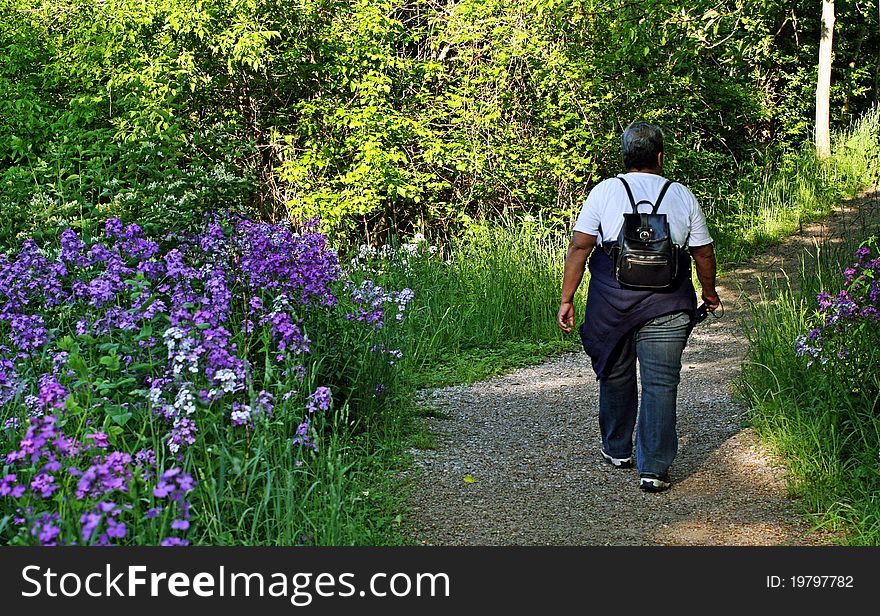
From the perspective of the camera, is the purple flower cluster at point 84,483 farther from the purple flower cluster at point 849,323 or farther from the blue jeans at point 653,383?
the purple flower cluster at point 849,323

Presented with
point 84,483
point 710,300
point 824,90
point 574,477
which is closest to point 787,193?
point 824,90

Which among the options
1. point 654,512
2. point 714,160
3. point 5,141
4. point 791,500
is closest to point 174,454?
point 654,512

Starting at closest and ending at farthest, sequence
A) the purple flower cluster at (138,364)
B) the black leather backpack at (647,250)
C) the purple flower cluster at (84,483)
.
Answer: the purple flower cluster at (84,483) → the purple flower cluster at (138,364) → the black leather backpack at (647,250)

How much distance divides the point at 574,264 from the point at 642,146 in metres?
0.64

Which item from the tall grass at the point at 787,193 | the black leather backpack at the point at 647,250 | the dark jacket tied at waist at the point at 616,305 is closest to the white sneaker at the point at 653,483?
the dark jacket tied at waist at the point at 616,305

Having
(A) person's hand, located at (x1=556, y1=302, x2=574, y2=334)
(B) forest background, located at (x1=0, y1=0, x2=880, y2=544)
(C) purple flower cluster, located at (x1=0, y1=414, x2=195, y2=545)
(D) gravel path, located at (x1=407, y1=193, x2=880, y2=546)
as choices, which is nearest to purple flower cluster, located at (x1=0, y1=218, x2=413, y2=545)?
(C) purple flower cluster, located at (x1=0, y1=414, x2=195, y2=545)

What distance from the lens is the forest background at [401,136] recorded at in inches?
281

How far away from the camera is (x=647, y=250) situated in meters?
4.60

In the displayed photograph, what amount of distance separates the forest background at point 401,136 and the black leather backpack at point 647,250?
166cm

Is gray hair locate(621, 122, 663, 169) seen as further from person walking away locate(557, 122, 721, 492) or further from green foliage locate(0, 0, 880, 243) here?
green foliage locate(0, 0, 880, 243)

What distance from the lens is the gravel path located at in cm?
438

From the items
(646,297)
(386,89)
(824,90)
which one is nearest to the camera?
(646,297)

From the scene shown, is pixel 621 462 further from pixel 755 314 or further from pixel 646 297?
pixel 755 314

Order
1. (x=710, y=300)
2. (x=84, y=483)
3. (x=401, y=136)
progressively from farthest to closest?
1. (x=401, y=136)
2. (x=710, y=300)
3. (x=84, y=483)
